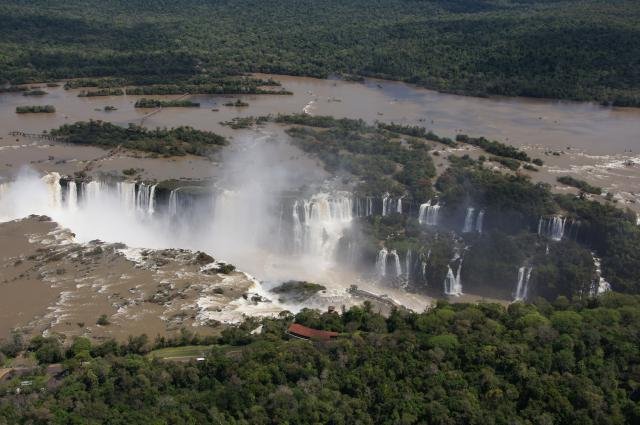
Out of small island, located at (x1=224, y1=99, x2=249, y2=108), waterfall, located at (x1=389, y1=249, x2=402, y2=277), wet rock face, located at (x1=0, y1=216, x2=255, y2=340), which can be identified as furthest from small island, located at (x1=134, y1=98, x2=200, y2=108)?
waterfall, located at (x1=389, y1=249, x2=402, y2=277)

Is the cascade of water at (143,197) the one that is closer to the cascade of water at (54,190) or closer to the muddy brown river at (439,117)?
the muddy brown river at (439,117)

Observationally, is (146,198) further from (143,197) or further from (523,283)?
(523,283)

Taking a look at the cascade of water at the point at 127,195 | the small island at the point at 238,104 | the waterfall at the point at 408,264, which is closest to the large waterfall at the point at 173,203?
the cascade of water at the point at 127,195

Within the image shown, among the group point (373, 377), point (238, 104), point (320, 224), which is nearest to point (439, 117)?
point (238, 104)

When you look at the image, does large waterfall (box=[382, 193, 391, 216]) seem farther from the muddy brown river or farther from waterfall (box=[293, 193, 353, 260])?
the muddy brown river

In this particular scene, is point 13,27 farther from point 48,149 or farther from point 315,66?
point 48,149

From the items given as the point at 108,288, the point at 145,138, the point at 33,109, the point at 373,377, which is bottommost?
the point at 108,288
